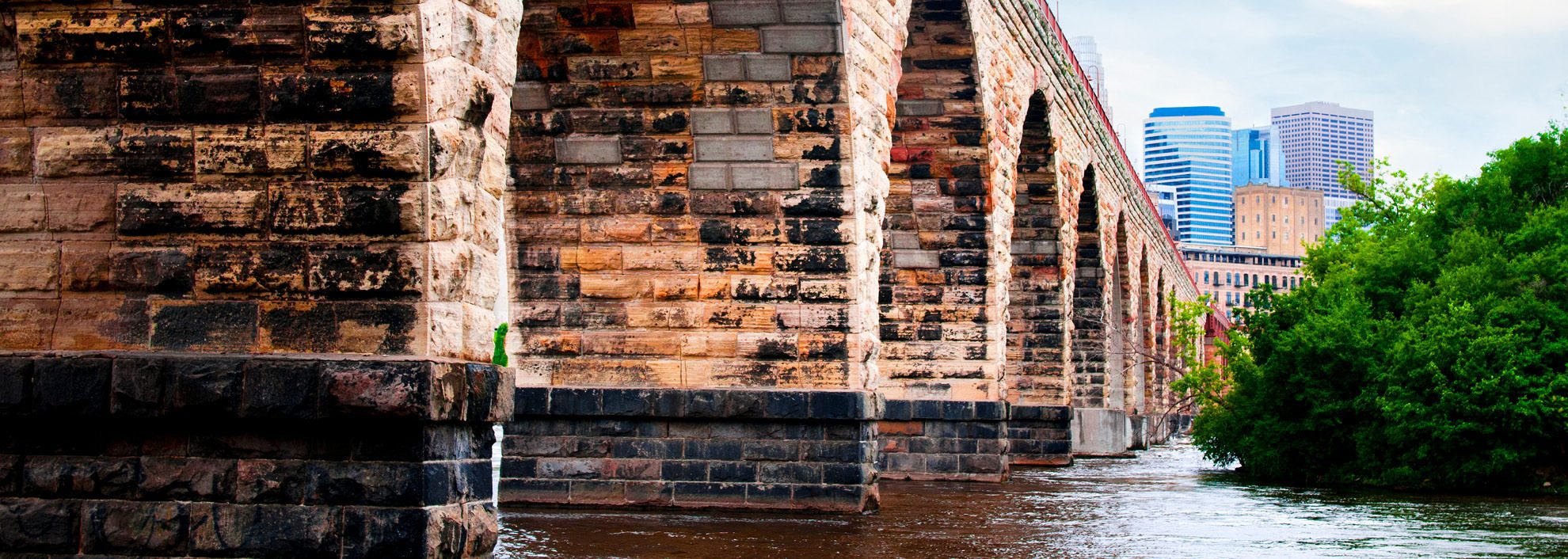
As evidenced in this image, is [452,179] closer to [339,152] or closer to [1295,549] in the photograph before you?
[339,152]

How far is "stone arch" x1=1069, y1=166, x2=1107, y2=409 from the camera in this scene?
28.5 metres

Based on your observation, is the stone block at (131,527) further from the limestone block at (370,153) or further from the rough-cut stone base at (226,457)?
the limestone block at (370,153)

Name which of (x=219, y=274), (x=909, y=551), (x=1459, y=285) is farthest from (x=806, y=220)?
(x=1459, y=285)

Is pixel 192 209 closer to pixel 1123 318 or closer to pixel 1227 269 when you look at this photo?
pixel 1123 318

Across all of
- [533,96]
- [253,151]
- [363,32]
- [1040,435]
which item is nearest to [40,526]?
[253,151]

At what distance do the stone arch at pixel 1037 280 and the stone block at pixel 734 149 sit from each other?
9638mm

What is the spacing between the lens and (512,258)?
1351 cm

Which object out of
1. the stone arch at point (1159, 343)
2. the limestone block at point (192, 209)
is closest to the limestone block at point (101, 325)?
the limestone block at point (192, 209)

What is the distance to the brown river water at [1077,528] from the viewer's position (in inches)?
396

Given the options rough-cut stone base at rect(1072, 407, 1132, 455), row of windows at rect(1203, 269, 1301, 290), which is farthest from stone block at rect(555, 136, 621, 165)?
row of windows at rect(1203, 269, 1301, 290)

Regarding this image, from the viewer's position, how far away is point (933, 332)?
18.8m

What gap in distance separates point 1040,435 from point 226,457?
1947 cm

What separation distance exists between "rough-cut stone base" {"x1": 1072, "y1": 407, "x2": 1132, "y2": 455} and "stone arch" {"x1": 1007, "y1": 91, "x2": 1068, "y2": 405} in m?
4.68

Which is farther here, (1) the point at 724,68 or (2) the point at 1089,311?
(2) the point at 1089,311
